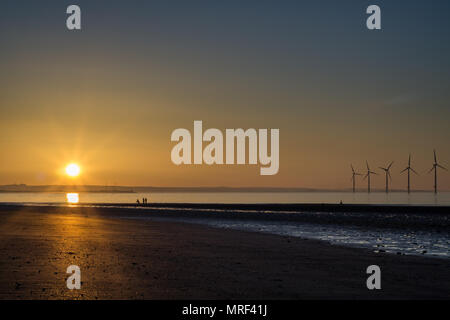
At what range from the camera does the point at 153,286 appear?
52.0 ft

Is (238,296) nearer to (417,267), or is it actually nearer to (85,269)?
(85,269)

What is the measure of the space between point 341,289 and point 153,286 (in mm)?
5994

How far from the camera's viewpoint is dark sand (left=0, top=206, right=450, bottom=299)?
49.1 ft

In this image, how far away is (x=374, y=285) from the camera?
643 inches

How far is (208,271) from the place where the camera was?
19234 mm

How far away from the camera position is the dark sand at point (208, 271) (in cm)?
1495
